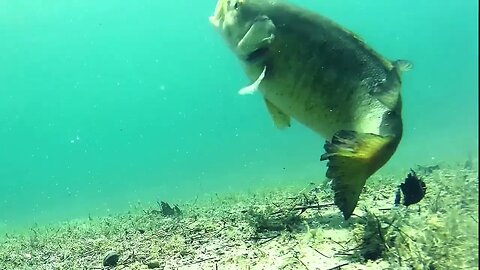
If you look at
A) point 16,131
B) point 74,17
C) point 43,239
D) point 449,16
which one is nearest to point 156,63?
point 16,131

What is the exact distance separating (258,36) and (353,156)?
1.60 meters

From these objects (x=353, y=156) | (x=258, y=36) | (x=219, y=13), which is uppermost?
(x=219, y=13)

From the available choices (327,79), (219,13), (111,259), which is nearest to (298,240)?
(327,79)

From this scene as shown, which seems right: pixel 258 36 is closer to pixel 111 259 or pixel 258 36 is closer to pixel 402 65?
pixel 402 65

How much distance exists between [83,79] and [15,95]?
2328cm

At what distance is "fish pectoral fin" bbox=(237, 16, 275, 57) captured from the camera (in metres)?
3.78

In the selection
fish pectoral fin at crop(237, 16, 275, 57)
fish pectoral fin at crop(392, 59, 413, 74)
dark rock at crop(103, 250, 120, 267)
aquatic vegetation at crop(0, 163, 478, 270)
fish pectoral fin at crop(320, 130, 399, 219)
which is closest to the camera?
fish pectoral fin at crop(320, 130, 399, 219)

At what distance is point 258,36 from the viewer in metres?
3.83

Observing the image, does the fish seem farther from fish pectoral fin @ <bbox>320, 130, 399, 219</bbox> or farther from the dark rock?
the dark rock

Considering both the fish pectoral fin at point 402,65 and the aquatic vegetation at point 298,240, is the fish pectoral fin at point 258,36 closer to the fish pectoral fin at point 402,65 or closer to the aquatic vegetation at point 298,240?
the fish pectoral fin at point 402,65

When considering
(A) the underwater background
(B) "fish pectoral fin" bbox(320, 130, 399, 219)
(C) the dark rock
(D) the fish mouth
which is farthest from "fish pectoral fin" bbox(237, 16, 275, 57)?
(A) the underwater background

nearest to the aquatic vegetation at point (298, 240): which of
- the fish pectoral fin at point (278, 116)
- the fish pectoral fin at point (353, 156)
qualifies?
the fish pectoral fin at point (353, 156)

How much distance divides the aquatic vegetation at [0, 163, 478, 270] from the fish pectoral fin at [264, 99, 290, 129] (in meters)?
0.88

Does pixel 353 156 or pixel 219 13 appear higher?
pixel 219 13
